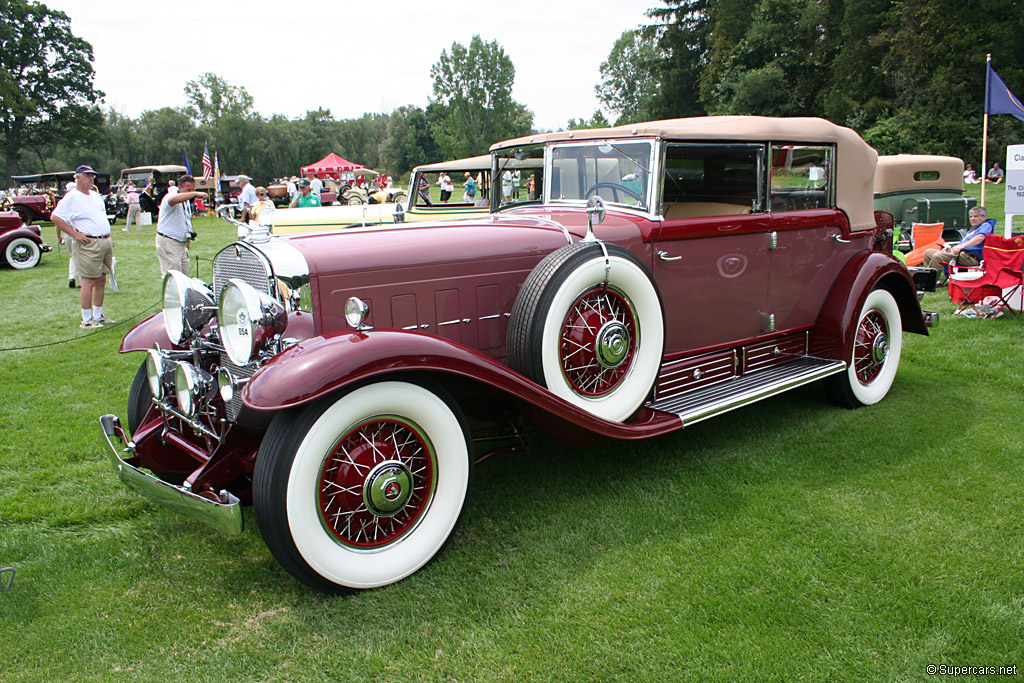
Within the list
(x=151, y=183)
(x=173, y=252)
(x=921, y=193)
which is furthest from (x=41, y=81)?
(x=921, y=193)

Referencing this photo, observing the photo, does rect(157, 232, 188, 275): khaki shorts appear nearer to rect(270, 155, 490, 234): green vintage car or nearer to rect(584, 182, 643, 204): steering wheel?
rect(270, 155, 490, 234): green vintage car

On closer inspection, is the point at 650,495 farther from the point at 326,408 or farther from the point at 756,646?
the point at 326,408

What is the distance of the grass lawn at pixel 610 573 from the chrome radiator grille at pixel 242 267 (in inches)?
48.7

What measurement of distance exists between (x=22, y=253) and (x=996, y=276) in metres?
15.9

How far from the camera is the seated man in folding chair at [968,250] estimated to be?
28.2ft

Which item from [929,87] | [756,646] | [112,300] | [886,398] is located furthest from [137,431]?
[929,87]

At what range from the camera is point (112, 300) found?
32.8 ft

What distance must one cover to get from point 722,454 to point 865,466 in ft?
2.60

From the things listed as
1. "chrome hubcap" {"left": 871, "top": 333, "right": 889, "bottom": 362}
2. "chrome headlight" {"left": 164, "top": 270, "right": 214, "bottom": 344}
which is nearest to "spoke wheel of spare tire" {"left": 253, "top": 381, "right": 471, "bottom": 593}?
"chrome headlight" {"left": 164, "top": 270, "right": 214, "bottom": 344}

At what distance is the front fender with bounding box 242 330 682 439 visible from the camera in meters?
2.56

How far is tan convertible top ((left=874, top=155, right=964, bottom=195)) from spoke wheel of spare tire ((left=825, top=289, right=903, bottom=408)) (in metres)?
8.50

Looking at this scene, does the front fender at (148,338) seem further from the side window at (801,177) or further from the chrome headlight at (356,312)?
the side window at (801,177)

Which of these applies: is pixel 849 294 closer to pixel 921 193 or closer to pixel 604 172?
pixel 604 172

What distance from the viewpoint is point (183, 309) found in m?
3.55
